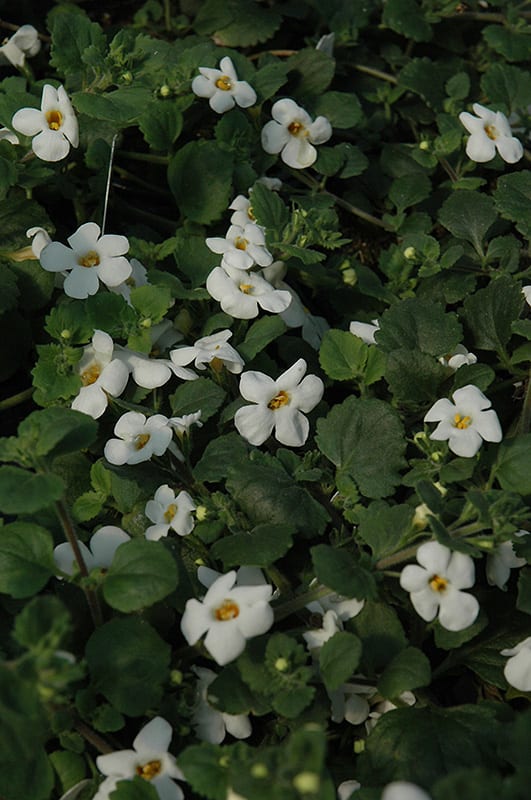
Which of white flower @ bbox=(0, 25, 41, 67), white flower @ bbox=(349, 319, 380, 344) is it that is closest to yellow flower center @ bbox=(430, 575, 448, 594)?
white flower @ bbox=(349, 319, 380, 344)

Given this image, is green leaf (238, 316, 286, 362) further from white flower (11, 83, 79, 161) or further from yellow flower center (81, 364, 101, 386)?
white flower (11, 83, 79, 161)

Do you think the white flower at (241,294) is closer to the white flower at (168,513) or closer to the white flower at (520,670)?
the white flower at (168,513)

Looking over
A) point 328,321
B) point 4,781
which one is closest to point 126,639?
point 4,781

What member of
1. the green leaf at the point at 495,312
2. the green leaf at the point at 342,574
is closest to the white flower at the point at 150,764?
the green leaf at the point at 342,574

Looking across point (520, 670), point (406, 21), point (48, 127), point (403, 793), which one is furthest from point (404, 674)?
point (406, 21)

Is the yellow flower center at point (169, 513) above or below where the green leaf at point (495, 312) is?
below

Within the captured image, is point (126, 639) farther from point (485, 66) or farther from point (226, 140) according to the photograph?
point (485, 66)
